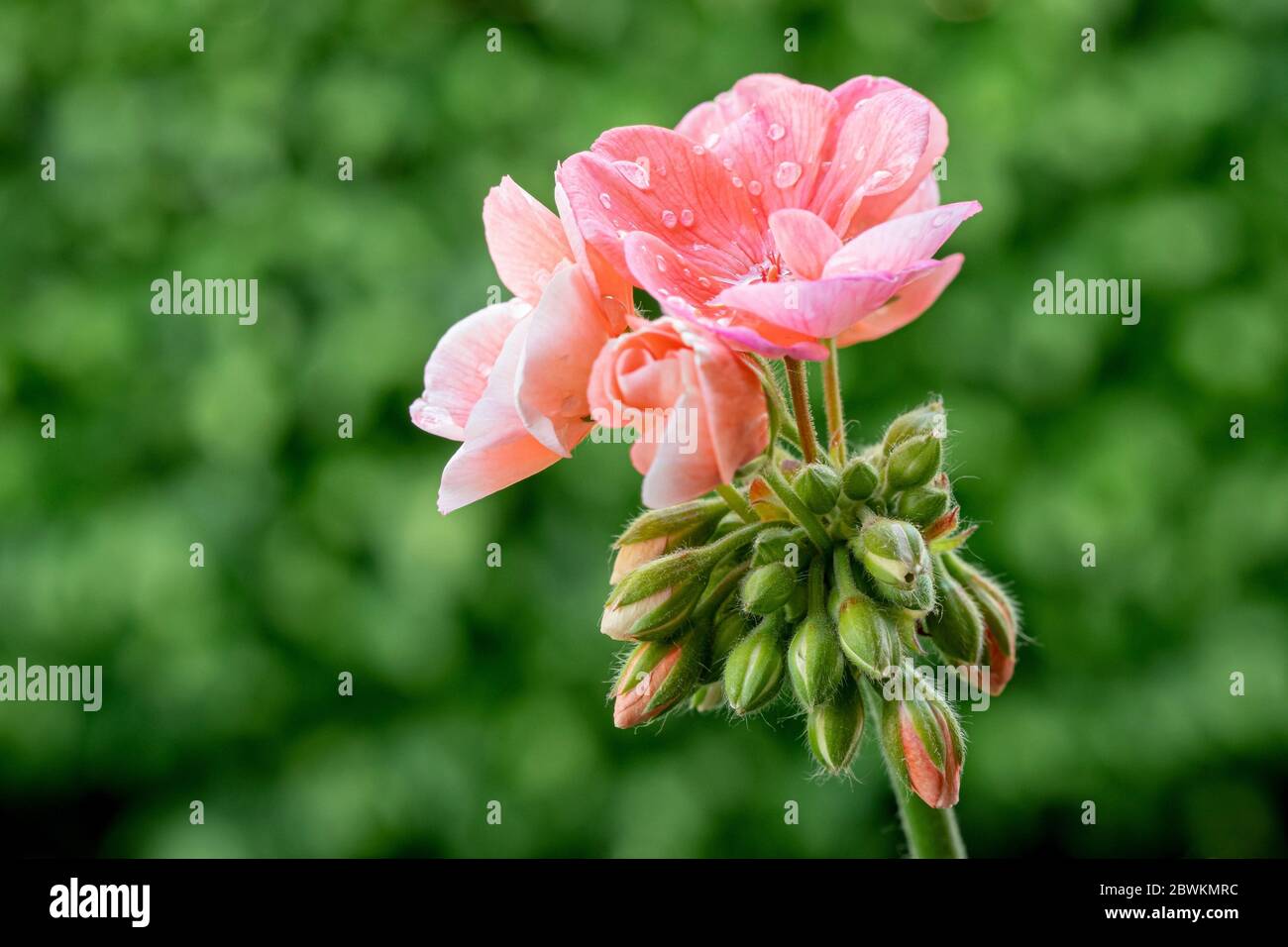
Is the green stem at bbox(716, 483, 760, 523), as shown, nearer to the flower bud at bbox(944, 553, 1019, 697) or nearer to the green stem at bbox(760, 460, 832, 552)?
the green stem at bbox(760, 460, 832, 552)

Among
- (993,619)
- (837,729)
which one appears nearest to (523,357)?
(837,729)

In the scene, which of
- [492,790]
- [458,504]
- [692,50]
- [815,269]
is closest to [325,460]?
[492,790]

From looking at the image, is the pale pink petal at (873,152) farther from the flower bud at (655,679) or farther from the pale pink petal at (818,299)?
the flower bud at (655,679)

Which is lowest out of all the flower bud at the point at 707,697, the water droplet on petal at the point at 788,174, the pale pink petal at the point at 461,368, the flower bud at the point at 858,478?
the flower bud at the point at 707,697

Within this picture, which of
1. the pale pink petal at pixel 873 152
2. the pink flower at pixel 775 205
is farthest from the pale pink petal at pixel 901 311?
the pale pink petal at pixel 873 152

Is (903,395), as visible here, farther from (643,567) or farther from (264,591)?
(643,567)

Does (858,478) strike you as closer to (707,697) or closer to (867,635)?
(867,635)

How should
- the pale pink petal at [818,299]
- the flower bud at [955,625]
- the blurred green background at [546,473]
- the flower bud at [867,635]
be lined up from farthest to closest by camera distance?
the blurred green background at [546,473] < the flower bud at [955,625] < the flower bud at [867,635] < the pale pink petal at [818,299]

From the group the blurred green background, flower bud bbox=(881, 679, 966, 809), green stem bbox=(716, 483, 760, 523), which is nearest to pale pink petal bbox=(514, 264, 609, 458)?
green stem bbox=(716, 483, 760, 523)
